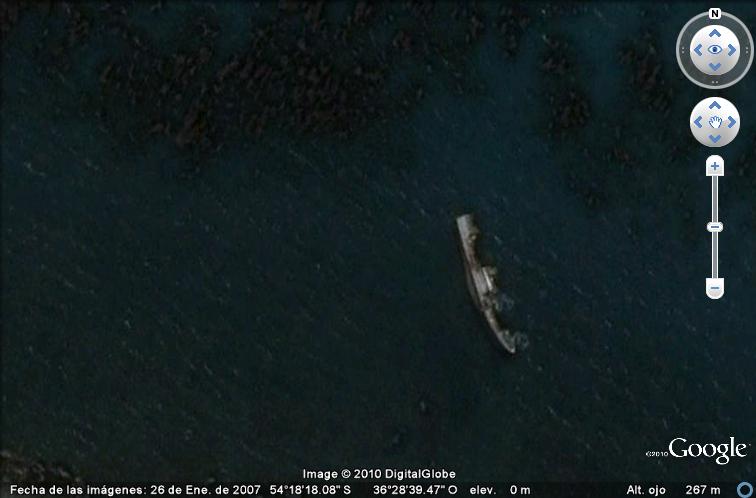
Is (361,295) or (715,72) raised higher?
(715,72)

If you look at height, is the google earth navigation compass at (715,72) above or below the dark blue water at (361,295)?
above

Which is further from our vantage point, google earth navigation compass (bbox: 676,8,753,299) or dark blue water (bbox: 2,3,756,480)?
dark blue water (bbox: 2,3,756,480)

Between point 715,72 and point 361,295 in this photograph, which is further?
point 361,295

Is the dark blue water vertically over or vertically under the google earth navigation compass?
under

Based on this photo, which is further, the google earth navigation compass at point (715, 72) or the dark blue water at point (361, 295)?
the dark blue water at point (361, 295)

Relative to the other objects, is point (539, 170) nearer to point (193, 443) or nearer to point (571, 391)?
point (571, 391)
